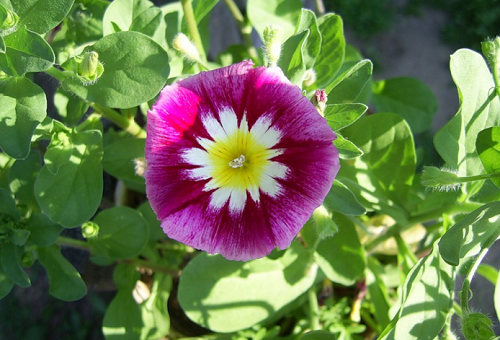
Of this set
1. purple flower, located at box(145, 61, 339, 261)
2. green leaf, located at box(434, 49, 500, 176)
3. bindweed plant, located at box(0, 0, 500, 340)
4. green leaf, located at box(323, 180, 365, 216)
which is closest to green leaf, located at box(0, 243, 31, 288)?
bindweed plant, located at box(0, 0, 500, 340)

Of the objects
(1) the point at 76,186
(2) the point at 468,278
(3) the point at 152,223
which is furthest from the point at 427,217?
(1) the point at 76,186

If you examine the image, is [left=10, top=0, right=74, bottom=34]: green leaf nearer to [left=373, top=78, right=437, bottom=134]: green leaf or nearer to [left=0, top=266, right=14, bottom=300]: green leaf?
[left=0, top=266, right=14, bottom=300]: green leaf

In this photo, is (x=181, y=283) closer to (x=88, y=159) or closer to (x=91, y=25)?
(x=88, y=159)

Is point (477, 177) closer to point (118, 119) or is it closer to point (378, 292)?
point (378, 292)

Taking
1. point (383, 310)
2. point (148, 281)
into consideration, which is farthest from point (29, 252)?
point (383, 310)

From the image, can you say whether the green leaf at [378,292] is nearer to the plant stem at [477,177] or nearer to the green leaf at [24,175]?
the plant stem at [477,177]

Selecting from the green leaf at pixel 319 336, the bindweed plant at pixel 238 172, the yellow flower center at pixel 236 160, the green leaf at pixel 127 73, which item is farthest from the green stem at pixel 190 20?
the green leaf at pixel 319 336

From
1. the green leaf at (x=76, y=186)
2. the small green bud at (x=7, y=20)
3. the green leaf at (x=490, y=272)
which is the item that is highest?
the small green bud at (x=7, y=20)
